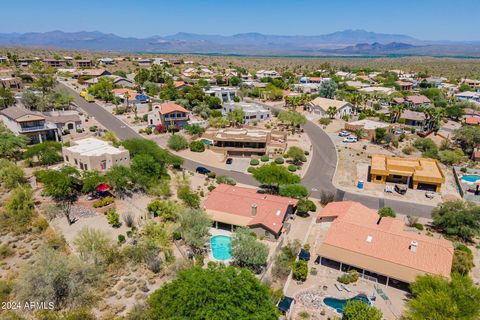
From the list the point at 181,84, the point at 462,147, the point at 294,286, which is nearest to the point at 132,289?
the point at 294,286

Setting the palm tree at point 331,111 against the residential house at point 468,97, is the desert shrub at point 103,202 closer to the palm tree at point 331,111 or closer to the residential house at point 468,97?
the palm tree at point 331,111

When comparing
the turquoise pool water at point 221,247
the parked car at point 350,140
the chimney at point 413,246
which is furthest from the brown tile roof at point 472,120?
the turquoise pool water at point 221,247

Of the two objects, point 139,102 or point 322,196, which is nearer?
point 322,196

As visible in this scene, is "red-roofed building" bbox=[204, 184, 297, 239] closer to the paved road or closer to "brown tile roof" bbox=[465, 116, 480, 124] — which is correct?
the paved road

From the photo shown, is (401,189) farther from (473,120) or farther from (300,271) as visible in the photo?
(473,120)

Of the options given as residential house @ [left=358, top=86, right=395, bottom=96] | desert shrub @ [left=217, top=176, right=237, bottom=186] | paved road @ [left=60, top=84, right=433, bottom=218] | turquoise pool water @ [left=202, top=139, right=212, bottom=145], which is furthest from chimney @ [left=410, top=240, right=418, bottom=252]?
residential house @ [left=358, top=86, right=395, bottom=96]

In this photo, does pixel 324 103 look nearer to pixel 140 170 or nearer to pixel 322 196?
pixel 322 196

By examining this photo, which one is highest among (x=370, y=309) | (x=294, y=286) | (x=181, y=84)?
(x=181, y=84)
